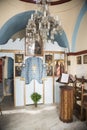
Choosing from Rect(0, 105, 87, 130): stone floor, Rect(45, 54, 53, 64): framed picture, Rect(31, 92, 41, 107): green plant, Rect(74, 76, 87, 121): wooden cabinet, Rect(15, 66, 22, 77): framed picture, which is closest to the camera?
Rect(0, 105, 87, 130): stone floor

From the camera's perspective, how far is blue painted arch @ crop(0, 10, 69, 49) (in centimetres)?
578

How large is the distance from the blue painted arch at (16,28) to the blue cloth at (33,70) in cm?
122

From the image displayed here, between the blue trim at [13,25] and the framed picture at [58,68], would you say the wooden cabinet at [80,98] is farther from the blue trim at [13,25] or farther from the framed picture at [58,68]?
the blue trim at [13,25]

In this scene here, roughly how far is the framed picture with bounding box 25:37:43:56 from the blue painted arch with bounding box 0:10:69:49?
0.67m

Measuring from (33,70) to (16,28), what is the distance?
5.88 ft

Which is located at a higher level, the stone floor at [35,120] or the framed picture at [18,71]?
the framed picture at [18,71]

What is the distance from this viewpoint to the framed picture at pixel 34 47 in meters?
6.51

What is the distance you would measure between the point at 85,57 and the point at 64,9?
1.83 metres

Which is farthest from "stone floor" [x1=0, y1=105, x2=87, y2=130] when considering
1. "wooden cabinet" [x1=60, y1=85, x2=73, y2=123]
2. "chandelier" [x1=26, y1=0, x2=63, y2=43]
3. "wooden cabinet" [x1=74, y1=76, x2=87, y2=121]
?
"chandelier" [x1=26, y1=0, x2=63, y2=43]

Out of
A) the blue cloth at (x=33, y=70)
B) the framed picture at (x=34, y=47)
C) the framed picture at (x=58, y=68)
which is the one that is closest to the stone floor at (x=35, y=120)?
the blue cloth at (x=33, y=70)

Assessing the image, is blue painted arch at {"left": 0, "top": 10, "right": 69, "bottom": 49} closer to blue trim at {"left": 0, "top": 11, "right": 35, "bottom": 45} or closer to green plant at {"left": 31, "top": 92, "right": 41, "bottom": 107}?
blue trim at {"left": 0, "top": 11, "right": 35, "bottom": 45}

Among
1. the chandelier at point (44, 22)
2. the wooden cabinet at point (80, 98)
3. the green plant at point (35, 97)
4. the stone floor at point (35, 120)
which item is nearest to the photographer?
the chandelier at point (44, 22)

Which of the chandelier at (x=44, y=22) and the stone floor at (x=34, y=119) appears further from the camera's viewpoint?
the stone floor at (x=34, y=119)

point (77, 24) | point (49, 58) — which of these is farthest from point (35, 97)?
point (77, 24)
